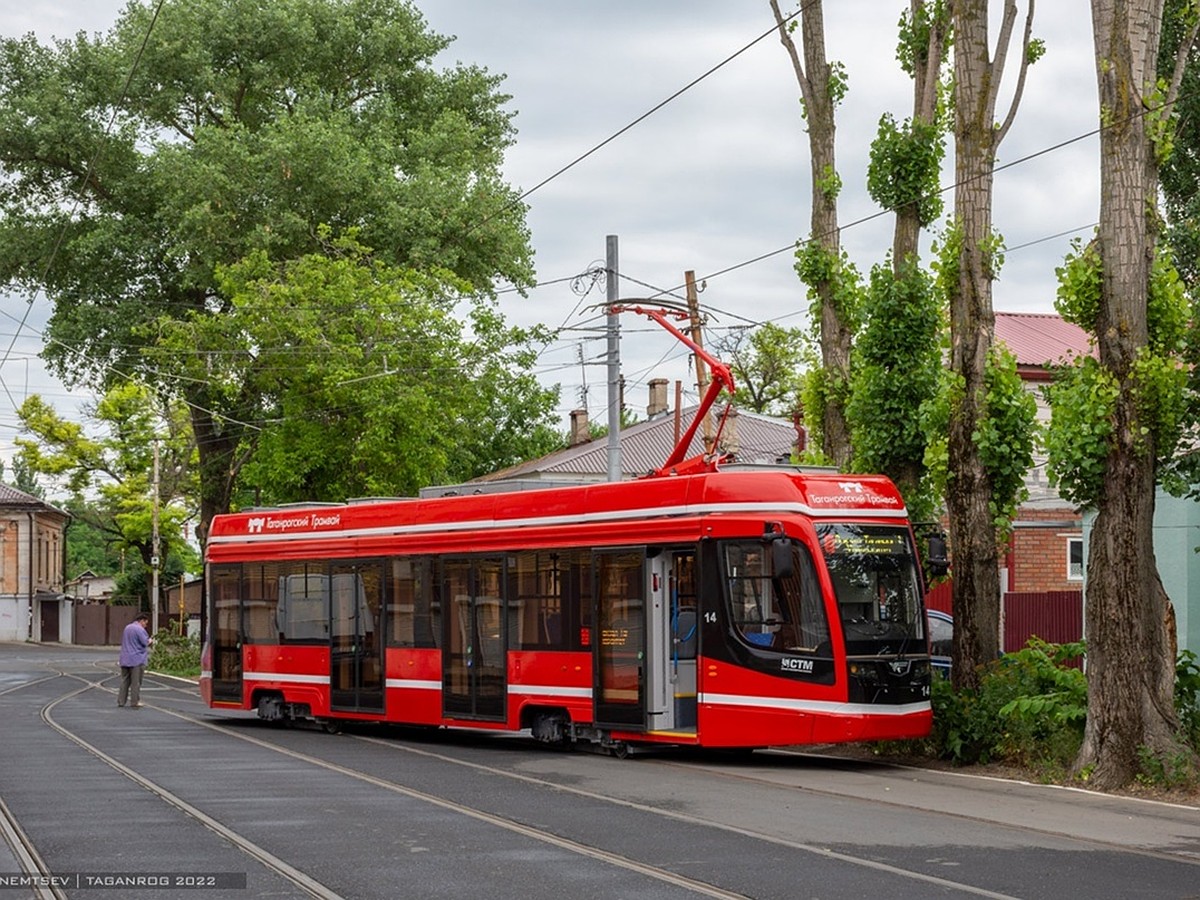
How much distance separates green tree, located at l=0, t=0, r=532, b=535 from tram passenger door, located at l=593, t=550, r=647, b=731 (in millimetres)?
25435

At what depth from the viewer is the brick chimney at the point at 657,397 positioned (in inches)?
2480

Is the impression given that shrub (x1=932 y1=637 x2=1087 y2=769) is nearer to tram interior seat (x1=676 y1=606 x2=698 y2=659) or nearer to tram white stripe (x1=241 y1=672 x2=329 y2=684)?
tram interior seat (x1=676 y1=606 x2=698 y2=659)

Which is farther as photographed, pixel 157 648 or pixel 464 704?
pixel 157 648

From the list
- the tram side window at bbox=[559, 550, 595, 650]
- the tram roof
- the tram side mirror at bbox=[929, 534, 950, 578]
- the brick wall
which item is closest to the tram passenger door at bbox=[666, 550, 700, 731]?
the tram roof

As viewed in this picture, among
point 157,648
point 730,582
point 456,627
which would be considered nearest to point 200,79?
point 157,648

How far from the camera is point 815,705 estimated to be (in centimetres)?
1775

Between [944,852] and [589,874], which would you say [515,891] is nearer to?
[589,874]

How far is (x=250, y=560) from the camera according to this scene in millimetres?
26312

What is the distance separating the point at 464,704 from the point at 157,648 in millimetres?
36301

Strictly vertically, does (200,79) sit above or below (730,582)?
above

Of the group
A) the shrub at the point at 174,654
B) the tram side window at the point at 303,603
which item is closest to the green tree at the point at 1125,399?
the tram side window at the point at 303,603

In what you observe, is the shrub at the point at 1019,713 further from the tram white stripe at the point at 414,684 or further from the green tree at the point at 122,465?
the green tree at the point at 122,465

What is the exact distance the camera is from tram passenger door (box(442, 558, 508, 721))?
2133 centimetres

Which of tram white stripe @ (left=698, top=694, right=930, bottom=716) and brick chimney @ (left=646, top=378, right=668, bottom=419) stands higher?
brick chimney @ (left=646, top=378, right=668, bottom=419)
